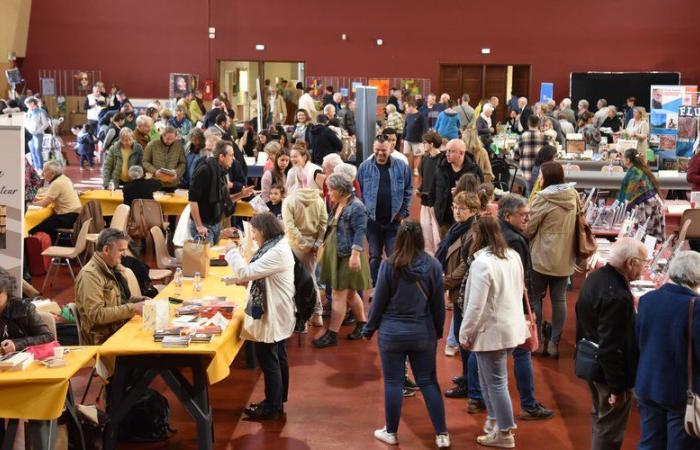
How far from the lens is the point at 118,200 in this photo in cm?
1055

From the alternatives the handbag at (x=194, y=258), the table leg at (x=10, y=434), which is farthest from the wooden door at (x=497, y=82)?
the table leg at (x=10, y=434)

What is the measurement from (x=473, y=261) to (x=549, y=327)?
2234mm

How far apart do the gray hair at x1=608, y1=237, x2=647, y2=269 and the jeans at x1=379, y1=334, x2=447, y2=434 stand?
1106 mm

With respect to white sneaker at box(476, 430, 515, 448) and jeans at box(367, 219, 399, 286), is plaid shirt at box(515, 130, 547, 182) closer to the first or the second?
jeans at box(367, 219, 399, 286)

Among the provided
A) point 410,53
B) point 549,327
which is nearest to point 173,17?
point 410,53

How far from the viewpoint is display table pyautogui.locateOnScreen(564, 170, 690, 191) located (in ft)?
40.7

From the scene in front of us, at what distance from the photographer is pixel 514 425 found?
5.66 m

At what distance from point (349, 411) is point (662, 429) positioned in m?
2.27

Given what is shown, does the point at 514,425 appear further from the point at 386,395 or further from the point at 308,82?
the point at 308,82

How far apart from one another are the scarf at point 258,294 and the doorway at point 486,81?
61.5 ft

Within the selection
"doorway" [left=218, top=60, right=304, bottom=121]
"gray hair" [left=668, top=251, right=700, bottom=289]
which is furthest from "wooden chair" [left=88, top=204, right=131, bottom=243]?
"doorway" [left=218, top=60, right=304, bottom=121]

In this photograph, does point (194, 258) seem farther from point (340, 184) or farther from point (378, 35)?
point (378, 35)

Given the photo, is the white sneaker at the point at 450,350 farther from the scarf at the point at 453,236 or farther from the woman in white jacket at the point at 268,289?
the woman in white jacket at the point at 268,289

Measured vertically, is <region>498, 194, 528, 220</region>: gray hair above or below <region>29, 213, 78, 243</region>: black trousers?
above
